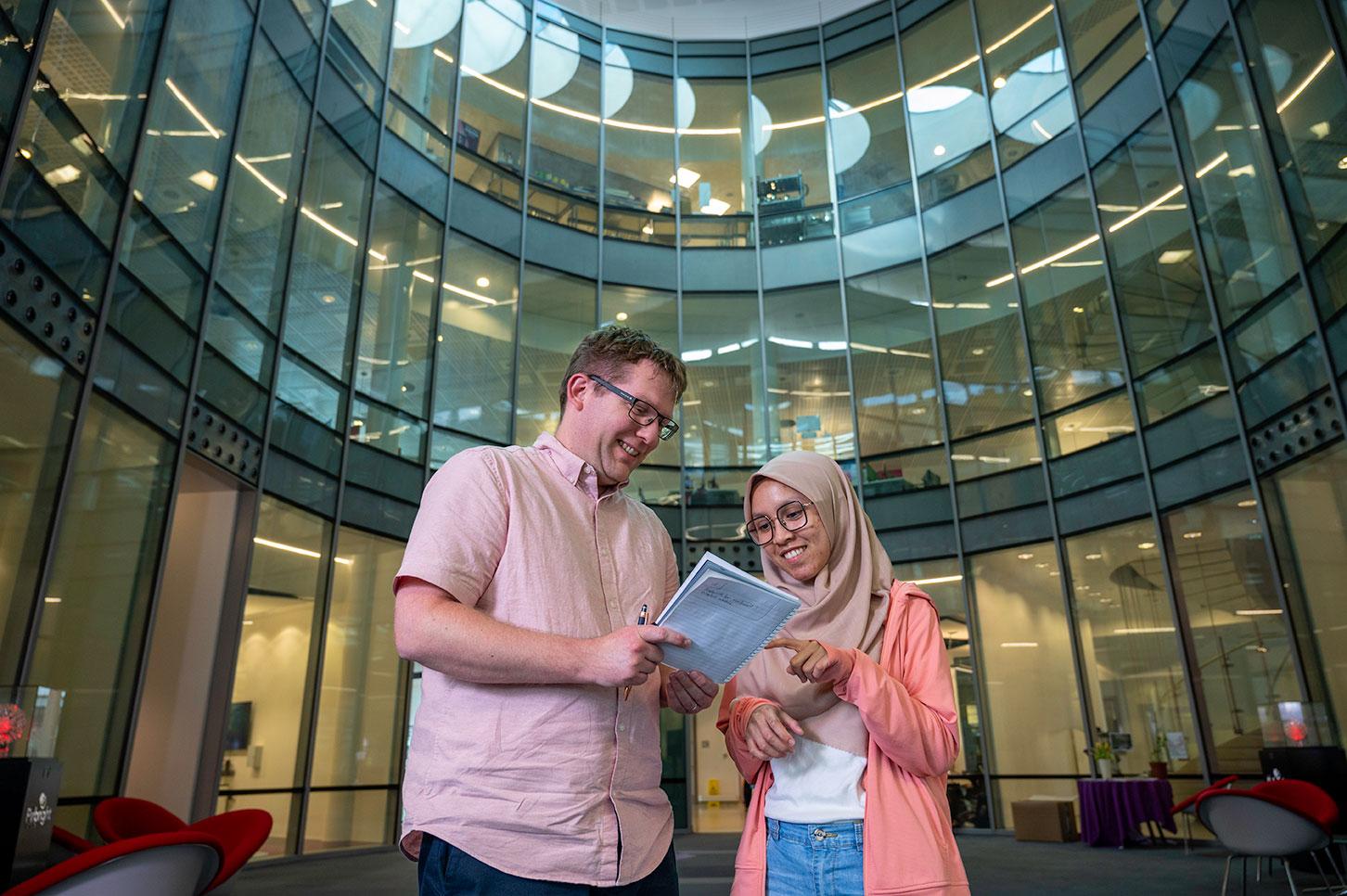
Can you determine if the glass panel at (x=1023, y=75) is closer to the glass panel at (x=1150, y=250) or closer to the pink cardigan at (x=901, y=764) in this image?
the glass panel at (x=1150, y=250)

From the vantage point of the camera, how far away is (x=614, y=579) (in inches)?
70.8

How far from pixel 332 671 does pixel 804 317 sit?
317 inches

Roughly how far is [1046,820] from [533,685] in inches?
366

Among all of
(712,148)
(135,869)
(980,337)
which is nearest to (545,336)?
(712,148)

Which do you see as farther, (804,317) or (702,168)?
(702,168)

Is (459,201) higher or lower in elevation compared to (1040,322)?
higher

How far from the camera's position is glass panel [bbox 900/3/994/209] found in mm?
12477

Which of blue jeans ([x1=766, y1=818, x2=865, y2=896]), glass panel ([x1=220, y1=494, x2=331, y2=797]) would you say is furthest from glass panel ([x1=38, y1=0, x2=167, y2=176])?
blue jeans ([x1=766, y1=818, x2=865, y2=896])

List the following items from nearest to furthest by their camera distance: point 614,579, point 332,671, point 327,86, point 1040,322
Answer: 1. point 614,579
2. point 332,671
3. point 327,86
4. point 1040,322

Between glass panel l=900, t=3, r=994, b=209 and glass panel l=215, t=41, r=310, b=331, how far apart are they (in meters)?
8.42

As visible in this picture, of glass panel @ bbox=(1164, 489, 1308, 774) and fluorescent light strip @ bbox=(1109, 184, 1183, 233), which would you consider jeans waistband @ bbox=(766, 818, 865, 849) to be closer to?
glass panel @ bbox=(1164, 489, 1308, 774)

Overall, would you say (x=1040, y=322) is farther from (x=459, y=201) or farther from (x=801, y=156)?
(x=459, y=201)

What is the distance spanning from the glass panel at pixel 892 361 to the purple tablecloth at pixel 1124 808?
15.4 ft

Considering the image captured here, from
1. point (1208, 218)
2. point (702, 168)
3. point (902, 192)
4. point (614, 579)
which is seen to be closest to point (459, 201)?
point (702, 168)
